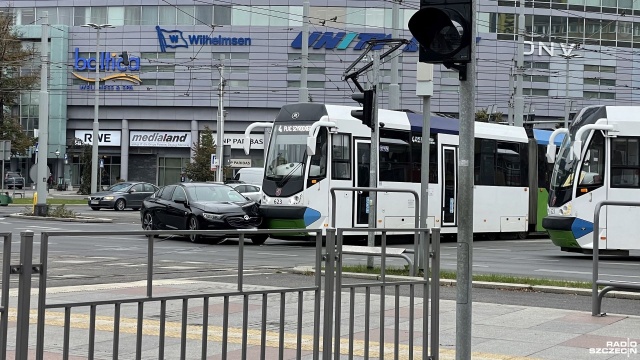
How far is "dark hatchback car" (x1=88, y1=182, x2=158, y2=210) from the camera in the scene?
155 feet

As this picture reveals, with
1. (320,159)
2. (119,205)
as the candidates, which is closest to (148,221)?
(320,159)

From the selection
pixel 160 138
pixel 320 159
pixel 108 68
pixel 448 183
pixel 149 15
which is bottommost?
pixel 448 183

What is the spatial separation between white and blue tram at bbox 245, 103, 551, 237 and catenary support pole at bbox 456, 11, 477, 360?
45.5 ft

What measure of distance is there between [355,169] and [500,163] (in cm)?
718

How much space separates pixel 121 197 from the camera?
47750 mm

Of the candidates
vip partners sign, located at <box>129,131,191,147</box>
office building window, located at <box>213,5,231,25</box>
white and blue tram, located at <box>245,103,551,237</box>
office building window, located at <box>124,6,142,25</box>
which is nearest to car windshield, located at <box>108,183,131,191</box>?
white and blue tram, located at <box>245,103,551,237</box>

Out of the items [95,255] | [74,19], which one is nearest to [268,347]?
[95,255]

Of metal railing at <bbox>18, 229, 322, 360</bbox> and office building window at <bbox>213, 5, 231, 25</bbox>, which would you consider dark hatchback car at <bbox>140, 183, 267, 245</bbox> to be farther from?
office building window at <bbox>213, 5, 231, 25</bbox>

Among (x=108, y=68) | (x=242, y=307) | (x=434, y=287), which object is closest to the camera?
(x=242, y=307)

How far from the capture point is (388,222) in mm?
25156

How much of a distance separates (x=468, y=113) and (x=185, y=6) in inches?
2776

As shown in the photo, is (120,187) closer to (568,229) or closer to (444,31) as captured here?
(568,229)

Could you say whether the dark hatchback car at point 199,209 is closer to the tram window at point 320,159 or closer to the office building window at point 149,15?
the tram window at point 320,159

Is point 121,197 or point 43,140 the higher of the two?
point 43,140
